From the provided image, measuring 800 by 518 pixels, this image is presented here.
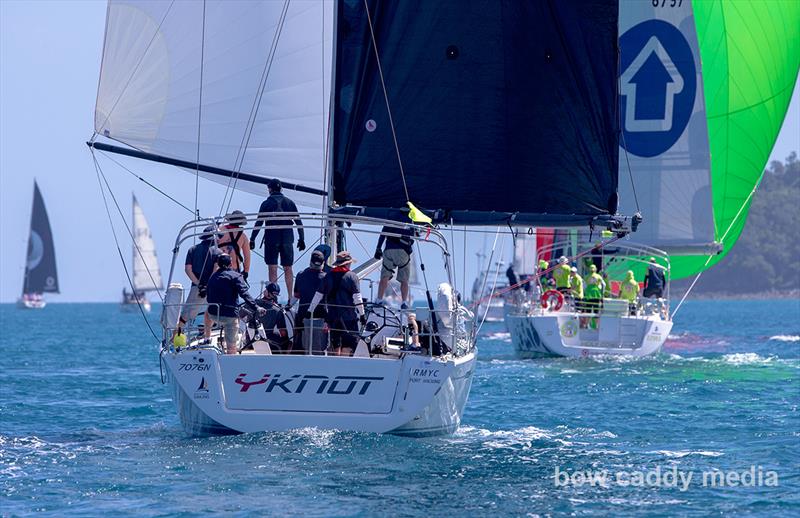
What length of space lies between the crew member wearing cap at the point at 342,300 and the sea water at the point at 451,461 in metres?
1.21

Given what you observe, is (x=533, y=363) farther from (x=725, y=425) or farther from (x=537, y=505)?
(x=537, y=505)

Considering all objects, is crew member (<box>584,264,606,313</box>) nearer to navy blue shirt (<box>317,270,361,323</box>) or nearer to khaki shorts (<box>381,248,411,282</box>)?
khaki shorts (<box>381,248,411,282</box>)

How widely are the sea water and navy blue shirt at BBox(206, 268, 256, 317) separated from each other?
145cm

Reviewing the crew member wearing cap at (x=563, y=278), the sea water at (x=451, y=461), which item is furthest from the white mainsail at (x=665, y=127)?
the sea water at (x=451, y=461)

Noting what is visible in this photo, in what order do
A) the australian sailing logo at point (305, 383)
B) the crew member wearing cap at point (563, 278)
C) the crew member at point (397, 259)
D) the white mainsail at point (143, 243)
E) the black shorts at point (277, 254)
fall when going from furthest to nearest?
the white mainsail at point (143, 243) < the crew member wearing cap at point (563, 278) < the black shorts at point (277, 254) < the crew member at point (397, 259) < the australian sailing logo at point (305, 383)

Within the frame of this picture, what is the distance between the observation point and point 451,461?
44.9 ft

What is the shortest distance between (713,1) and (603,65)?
58.9 ft

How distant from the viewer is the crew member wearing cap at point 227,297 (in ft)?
47.9

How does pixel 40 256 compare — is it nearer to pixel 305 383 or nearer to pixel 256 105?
pixel 256 105

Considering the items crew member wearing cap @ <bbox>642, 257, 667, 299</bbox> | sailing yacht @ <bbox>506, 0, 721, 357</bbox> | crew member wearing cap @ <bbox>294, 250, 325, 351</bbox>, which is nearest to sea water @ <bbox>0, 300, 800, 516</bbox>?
crew member wearing cap @ <bbox>294, 250, 325, 351</bbox>

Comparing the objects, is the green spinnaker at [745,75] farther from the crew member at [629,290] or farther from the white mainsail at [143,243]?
the white mainsail at [143,243]

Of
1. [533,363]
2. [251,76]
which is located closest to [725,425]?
[251,76]

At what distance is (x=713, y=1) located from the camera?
35.7 meters

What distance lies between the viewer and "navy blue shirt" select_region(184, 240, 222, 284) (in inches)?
613
